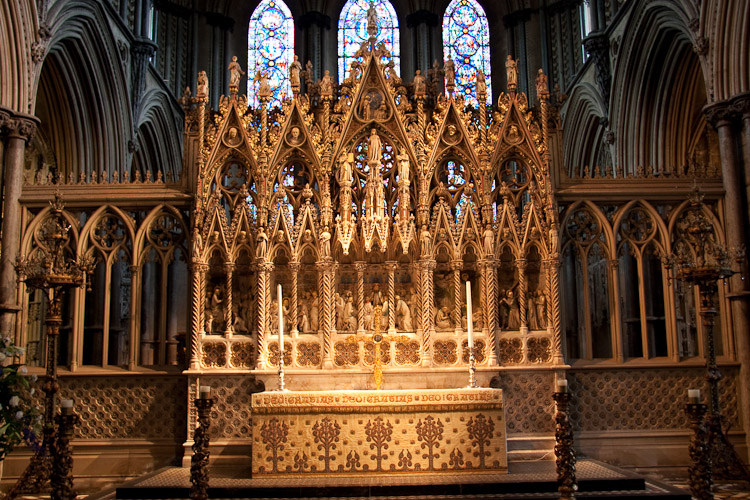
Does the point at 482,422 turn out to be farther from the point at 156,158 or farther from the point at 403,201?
the point at 156,158

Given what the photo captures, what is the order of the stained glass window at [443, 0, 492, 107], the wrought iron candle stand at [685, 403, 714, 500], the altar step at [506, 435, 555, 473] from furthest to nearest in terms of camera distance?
1. the stained glass window at [443, 0, 492, 107]
2. the altar step at [506, 435, 555, 473]
3. the wrought iron candle stand at [685, 403, 714, 500]

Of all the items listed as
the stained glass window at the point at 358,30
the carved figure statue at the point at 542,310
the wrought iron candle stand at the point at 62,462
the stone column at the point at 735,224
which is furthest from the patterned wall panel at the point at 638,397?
the stained glass window at the point at 358,30

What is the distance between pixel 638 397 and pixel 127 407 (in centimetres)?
690

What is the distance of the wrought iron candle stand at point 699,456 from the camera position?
285 inches

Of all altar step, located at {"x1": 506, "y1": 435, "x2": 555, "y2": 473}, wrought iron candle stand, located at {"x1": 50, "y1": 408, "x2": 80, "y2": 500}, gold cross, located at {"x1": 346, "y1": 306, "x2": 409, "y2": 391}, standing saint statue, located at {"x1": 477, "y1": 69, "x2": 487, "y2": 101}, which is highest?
standing saint statue, located at {"x1": 477, "y1": 69, "x2": 487, "y2": 101}

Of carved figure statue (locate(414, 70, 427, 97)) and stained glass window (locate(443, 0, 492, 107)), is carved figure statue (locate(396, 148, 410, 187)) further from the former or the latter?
stained glass window (locate(443, 0, 492, 107))

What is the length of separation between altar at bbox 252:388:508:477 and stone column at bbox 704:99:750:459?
12.8 ft

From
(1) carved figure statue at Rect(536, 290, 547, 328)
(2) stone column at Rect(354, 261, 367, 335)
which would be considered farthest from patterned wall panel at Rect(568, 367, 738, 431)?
(2) stone column at Rect(354, 261, 367, 335)

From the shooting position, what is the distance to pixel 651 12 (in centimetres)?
1477

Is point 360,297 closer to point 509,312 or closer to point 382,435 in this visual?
point 509,312

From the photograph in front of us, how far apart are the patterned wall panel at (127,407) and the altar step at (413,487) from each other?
1.97m

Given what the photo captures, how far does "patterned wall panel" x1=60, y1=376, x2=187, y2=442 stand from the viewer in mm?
10727

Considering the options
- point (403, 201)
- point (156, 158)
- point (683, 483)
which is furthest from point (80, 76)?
point (683, 483)

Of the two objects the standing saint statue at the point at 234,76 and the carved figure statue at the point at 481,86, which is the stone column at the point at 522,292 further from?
the standing saint statue at the point at 234,76
